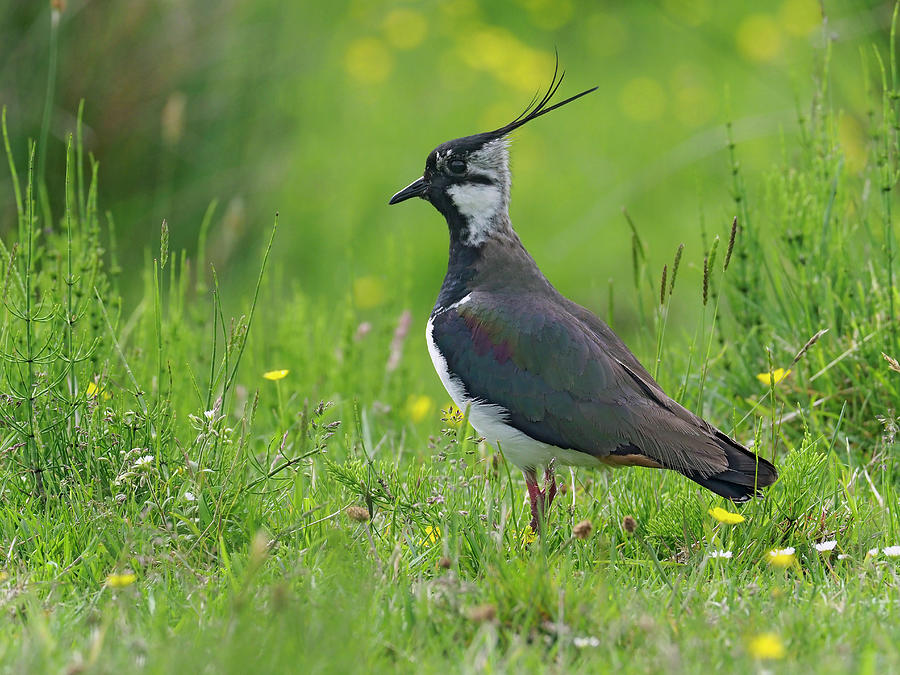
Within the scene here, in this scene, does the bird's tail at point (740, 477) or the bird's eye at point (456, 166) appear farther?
the bird's eye at point (456, 166)

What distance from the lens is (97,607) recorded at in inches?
127

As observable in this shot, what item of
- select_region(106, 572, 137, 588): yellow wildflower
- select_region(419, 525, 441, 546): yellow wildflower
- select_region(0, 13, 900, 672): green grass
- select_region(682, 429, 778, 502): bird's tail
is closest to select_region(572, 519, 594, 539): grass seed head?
select_region(0, 13, 900, 672): green grass

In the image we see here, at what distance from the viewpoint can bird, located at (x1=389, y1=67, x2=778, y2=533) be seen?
3.87 metres

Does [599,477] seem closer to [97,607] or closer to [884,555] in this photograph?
[884,555]

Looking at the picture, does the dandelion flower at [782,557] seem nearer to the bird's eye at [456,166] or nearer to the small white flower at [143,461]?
the small white flower at [143,461]

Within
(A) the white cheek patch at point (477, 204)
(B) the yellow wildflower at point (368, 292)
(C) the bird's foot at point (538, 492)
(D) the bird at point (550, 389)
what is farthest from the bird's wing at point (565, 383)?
(B) the yellow wildflower at point (368, 292)

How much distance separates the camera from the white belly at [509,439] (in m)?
4.08

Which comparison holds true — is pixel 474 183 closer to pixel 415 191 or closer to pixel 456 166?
pixel 456 166

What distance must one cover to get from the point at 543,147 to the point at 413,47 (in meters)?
2.22

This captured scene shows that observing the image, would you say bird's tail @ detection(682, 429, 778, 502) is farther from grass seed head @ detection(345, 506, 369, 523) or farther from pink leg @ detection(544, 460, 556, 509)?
grass seed head @ detection(345, 506, 369, 523)

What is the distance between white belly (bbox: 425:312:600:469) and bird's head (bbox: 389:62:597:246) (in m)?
0.74

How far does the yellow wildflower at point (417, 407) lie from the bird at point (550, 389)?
951mm

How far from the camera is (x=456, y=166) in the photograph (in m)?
4.84

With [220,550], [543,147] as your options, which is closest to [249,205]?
[543,147]
